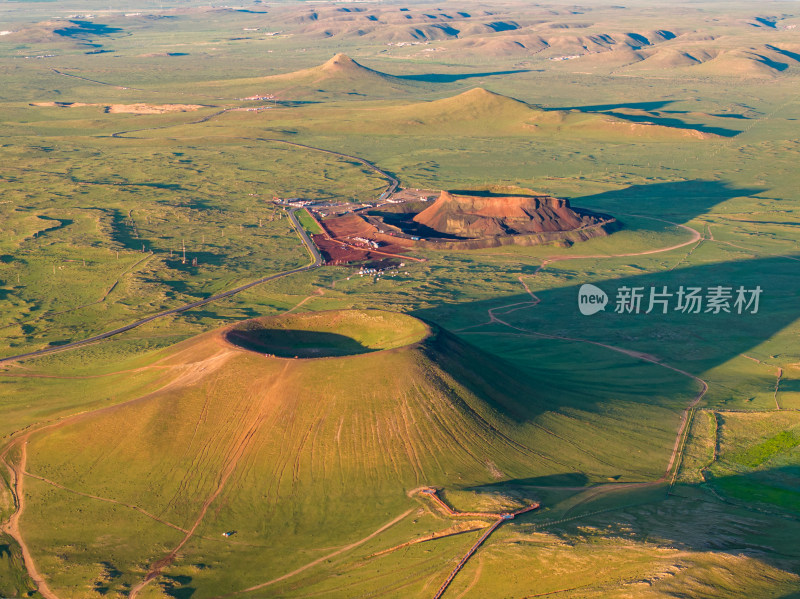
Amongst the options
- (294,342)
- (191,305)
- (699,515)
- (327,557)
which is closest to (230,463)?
(327,557)

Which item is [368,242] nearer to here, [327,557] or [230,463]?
[230,463]

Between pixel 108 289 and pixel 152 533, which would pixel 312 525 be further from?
pixel 108 289

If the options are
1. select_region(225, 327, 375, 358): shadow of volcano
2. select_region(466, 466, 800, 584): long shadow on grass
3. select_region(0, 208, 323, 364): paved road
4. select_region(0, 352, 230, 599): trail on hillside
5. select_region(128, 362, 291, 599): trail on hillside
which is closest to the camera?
select_region(466, 466, 800, 584): long shadow on grass

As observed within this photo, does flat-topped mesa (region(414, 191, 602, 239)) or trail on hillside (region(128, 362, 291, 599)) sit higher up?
flat-topped mesa (region(414, 191, 602, 239))

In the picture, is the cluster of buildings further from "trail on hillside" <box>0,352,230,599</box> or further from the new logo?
"trail on hillside" <box>0,352,230,599</box>

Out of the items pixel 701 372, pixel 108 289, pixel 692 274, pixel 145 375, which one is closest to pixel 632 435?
pixel 701 372

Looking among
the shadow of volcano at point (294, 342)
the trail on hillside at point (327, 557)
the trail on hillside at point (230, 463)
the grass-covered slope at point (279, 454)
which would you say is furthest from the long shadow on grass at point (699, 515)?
the shadow of volcano at point (294, 342)

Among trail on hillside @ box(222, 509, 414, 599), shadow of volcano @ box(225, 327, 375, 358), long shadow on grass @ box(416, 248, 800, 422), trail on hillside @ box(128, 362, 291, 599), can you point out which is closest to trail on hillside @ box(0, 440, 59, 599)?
trail on hillside @ box(128, 362, 291, 599)

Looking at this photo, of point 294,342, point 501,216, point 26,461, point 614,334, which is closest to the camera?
point 26,461

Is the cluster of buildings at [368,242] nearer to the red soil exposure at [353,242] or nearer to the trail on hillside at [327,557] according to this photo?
the red soil exposure at [353,242]
